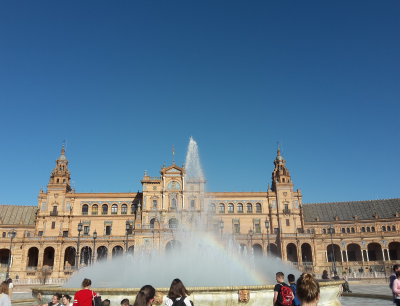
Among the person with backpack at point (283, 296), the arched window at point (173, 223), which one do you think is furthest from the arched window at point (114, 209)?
the person with backpack at point (283, 296)

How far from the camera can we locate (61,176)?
71375 mm

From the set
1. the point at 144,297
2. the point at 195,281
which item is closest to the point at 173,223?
the point at 195,281

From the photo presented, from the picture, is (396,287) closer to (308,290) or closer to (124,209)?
(308,290)

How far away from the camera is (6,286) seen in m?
9.16

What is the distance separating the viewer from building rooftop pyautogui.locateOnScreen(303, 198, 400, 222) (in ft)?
237

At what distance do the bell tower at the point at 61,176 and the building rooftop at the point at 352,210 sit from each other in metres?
48.7

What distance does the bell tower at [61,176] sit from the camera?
6988 centimetres

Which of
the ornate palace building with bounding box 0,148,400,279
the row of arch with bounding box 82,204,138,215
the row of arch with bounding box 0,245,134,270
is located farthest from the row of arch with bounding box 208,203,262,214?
the row of arch with bounding box 0,245,134,270

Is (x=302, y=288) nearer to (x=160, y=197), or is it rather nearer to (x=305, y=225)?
(x=160, y=197)

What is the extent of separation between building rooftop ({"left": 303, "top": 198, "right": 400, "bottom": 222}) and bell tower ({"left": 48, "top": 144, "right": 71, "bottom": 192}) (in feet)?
160

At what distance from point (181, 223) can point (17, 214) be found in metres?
34.1

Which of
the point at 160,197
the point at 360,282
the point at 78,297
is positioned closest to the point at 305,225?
the point at 160,197

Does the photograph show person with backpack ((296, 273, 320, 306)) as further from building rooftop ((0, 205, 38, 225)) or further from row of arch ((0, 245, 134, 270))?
building rooftop ((0, 205, 38, 225))

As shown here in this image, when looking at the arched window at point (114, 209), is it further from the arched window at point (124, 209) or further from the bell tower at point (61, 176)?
the bell tower at point (61, 176)
